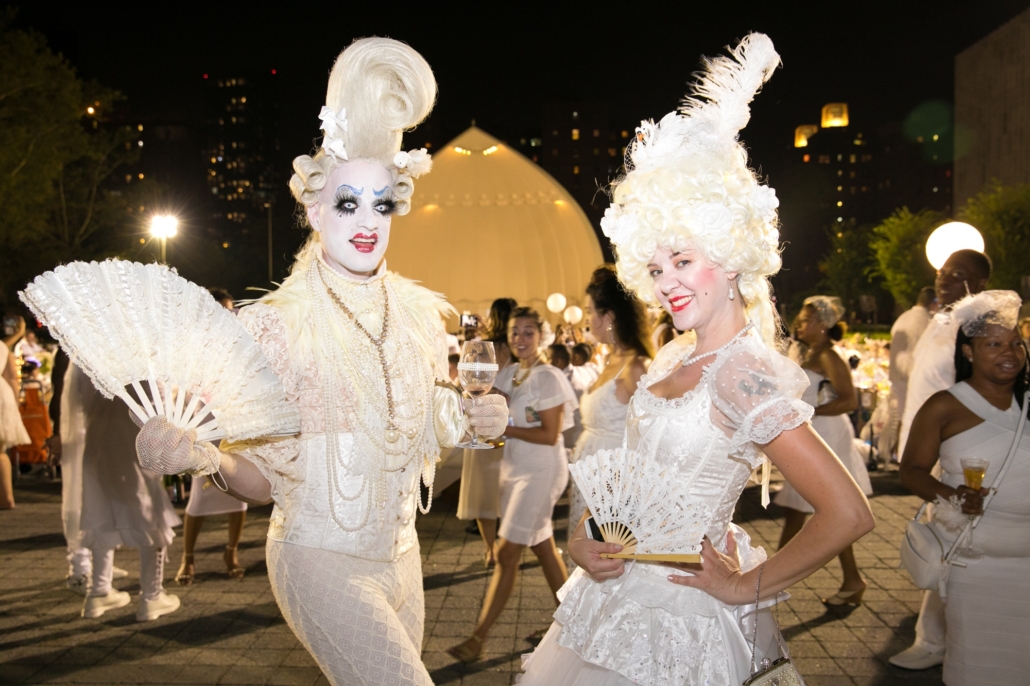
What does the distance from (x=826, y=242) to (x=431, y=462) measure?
93713 millimetres

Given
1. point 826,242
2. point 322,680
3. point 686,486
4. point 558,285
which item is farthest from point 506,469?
point 826,242

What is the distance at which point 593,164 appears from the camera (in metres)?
86.0

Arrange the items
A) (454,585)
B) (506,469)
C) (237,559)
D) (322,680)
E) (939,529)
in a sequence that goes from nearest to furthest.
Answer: (939,529)
(322,680)
(506,469)
(454,585)
(237,559)

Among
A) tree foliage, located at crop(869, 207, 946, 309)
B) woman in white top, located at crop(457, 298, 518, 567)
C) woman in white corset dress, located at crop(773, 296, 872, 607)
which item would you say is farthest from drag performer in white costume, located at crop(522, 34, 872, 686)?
tree foliage, located at crop(869, 207, 946, 309)

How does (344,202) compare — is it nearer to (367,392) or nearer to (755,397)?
(367,392)

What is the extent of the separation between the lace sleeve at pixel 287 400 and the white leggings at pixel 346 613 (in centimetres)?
21

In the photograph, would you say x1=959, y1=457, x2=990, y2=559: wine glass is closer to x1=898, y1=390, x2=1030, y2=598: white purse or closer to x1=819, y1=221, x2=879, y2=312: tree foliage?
x1=898, y1=390, x2=1030, y2=598: white purse

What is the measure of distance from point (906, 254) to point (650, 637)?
50473mm

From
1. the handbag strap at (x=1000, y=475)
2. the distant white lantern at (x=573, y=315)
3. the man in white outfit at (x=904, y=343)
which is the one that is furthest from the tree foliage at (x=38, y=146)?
the handbag strap at (x=1000, y=475)

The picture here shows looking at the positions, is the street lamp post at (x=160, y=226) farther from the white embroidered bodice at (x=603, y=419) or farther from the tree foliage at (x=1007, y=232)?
the tree foliage at (x=1007, y=232)

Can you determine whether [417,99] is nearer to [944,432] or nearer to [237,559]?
[944,432]

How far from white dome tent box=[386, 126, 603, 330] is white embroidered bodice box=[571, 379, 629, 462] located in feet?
61.3

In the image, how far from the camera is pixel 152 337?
2121 mm

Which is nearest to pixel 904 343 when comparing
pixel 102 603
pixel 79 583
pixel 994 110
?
pixel 102 603
